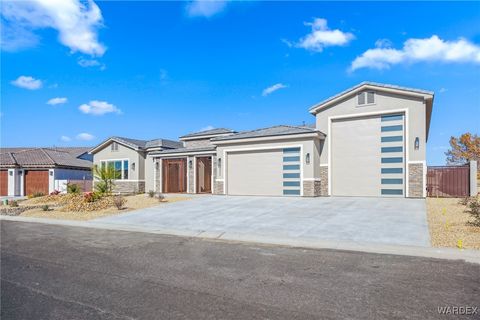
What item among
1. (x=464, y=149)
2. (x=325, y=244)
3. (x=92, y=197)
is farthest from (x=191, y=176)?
(x=464, y=149)

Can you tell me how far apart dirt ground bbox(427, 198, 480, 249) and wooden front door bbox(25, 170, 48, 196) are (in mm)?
31467

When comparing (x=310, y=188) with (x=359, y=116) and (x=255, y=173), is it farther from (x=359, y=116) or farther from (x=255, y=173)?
(x=359, y=116)

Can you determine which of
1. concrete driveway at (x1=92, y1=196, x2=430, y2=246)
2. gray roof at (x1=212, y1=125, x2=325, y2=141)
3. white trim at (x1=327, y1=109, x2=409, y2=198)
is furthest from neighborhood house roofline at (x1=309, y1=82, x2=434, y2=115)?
concrete driveway at (x1=92, y1=196, x2=430, y2=246)

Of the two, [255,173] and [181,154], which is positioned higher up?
[181,154]

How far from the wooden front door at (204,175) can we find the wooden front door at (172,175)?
1464mm

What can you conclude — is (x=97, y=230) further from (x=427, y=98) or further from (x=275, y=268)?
(x=427, y=98)

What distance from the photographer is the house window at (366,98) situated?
18.3 meters

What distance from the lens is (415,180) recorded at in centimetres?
1688

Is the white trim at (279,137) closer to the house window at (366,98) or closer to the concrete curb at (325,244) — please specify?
the house window at (366,98)

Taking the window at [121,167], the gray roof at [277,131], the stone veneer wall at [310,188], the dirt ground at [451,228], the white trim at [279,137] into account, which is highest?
the gray roof at [277,131]

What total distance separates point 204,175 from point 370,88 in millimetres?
13333

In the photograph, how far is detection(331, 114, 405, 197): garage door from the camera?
17.5 metres

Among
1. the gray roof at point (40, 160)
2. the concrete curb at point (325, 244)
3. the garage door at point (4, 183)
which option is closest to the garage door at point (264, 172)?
the concrete curb at point (325, 244)

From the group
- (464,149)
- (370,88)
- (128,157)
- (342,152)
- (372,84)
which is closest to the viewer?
(372,84)
